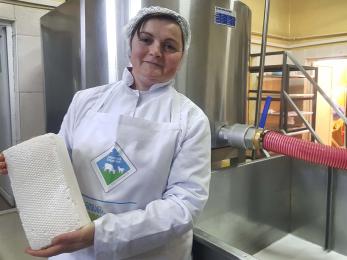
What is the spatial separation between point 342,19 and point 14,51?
3.67 m

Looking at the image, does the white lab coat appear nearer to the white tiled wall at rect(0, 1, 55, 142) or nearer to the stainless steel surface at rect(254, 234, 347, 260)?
the stainless steel surface at rect(254, 234, 347, 260)

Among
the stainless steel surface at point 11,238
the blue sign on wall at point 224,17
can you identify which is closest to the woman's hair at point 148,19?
the blue sign on wall at point 224,17

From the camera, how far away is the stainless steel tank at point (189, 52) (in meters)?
1.29

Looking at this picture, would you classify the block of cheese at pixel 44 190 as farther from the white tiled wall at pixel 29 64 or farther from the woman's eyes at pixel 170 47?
the white tiled wall at pixel 29 64

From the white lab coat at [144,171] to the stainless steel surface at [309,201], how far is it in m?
1.05

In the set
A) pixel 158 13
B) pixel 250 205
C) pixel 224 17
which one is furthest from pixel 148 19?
pixel 250 205

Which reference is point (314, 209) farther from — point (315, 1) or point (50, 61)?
point (315, 1)

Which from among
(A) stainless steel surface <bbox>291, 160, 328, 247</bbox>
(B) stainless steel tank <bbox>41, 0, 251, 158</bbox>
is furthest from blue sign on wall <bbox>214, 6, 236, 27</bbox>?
(A) stainless steel surface <bbox>291, 160, 328, 247</bbox>

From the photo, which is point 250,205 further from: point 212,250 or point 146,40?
point 146,40

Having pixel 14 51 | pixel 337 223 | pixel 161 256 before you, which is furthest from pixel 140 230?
pixel 14 51

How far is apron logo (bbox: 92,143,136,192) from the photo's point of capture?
71cm

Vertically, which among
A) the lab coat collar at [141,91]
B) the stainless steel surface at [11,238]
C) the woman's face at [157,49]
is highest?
the woman's face at [157,49]

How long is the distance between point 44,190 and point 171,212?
271 mm

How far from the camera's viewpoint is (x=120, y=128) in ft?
→ 2.42
